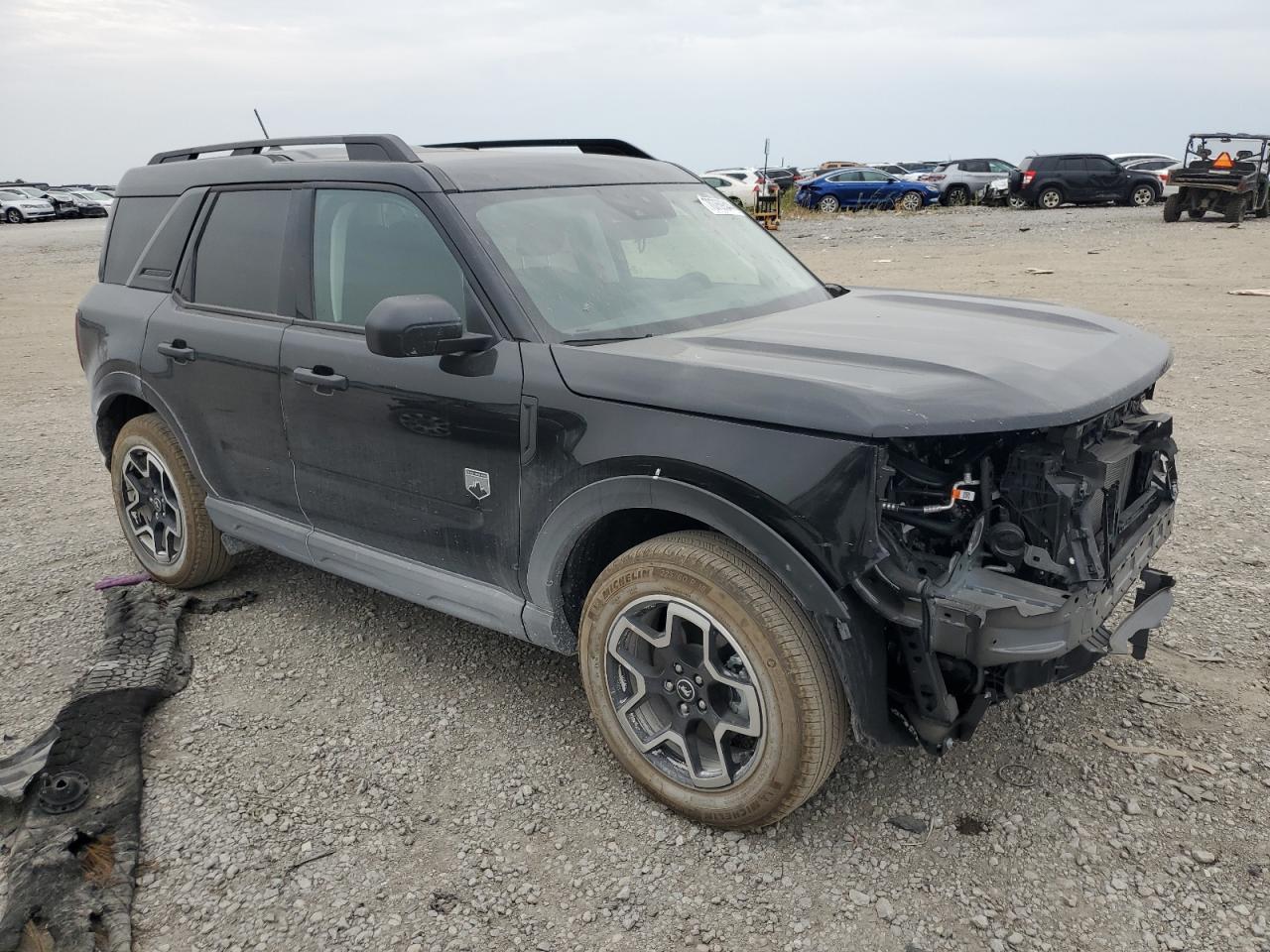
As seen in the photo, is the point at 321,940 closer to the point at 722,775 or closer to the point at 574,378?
the point at 722,775

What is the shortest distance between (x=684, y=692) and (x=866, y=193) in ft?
97.2

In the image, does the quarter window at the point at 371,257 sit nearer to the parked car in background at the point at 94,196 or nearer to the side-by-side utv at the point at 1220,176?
the side-by-side utv at the point at 1220,176

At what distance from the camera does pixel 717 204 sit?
4160 millimetres

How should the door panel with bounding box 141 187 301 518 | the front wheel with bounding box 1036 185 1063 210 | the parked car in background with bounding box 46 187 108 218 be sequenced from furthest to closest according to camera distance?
1. the parked car in background with bounding box 46 187 108 218
2. the front wheel with bounding box 1036 185 1063 210
3. the door panel with bounding box 141 187 301 518

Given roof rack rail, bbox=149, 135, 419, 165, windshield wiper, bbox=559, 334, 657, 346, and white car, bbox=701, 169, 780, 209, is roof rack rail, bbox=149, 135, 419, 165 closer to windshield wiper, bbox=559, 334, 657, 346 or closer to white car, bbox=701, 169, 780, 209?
windshield wiper, bbox=559, 334, 657, 346

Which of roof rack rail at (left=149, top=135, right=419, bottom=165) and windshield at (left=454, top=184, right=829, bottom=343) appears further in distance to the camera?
roof rack rail at (left=149, top=135, right=419, bottom=165)

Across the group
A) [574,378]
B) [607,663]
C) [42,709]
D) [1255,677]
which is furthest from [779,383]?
[42,709]

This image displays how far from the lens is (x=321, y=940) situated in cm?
259

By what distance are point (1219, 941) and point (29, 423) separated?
865 cm

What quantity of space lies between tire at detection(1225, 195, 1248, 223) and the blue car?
1050 cm

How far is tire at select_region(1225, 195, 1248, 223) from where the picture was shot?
2052 centimetres

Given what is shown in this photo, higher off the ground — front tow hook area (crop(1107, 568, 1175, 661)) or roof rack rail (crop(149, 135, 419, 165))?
roof rack rail (crop(149, 135, 419, 165))

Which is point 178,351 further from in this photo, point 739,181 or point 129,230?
point 739,181

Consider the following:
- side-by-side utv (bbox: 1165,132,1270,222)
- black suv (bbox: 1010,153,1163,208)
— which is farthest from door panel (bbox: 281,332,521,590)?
black suv (bbox: 1010,153,1163,208)
